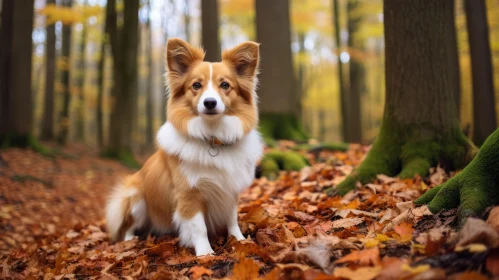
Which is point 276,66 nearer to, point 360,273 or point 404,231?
point 404,231

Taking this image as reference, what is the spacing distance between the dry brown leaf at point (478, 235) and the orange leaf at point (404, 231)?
1.06ft

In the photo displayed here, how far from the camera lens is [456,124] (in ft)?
13.7

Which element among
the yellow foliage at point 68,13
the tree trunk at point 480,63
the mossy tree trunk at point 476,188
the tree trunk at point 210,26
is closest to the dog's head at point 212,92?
the mossy tree trunk at point 476,188

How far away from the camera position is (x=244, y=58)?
3734 millimetres

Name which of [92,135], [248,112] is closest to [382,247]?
[248,112]

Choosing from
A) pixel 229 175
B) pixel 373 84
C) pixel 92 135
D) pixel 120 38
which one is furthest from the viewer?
pixel 92 135

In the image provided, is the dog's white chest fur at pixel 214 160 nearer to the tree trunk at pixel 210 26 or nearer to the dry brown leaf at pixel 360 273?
the dry brown leaf at pixel 360 273

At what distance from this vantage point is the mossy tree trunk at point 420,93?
4.03m

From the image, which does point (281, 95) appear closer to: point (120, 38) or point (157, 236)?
point (157, 236)

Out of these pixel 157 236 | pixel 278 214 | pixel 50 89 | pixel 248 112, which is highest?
pixel 50 89

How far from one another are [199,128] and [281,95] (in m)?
5.27

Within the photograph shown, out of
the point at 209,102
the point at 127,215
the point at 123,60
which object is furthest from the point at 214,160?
the point at 123,60

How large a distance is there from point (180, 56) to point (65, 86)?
14.8 meters

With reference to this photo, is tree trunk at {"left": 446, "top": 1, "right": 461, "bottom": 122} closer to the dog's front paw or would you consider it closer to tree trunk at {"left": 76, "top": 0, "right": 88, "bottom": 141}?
the dog's front paw
